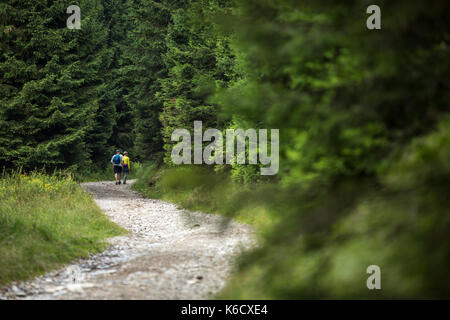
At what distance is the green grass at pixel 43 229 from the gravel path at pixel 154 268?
27cm

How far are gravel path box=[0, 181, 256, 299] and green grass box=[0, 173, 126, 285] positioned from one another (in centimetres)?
27

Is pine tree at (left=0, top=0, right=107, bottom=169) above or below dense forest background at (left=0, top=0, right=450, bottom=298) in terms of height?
above

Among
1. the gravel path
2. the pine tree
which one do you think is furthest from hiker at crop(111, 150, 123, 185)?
the gravel path

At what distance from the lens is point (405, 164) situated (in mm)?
2984

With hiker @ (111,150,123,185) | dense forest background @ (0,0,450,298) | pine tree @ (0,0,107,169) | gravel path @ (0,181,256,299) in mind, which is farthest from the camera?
hiker @ (111,150,123,185)

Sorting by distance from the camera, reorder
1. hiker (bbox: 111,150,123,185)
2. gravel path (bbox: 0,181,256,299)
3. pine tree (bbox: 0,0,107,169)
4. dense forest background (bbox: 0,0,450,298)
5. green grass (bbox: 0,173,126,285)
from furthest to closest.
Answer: hiker (bbox: 111,150,123,185) → pine tree (bbox: 0,0,107,169) → green grass (bbox: 0,173,126,285) → gravel path (bbox: 0,181,256,299) → dense forest background (bbox: 0,0,450,298)

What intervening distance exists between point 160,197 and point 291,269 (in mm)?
16745

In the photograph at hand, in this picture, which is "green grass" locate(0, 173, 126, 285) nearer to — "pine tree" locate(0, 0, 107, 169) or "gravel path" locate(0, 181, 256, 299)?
"gravel path" locate(0, 181, 256, 299)

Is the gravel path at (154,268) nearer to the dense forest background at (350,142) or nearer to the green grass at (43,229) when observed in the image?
the green grass at (43,229)

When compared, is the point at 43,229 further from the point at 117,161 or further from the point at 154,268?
the point at 117,161

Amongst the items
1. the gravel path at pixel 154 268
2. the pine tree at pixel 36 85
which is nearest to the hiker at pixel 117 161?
the pine tree at pixel 36 85

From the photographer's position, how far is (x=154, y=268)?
6.98 meters

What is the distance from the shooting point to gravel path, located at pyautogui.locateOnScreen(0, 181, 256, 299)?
575cm

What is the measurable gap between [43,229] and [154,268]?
275 cm
